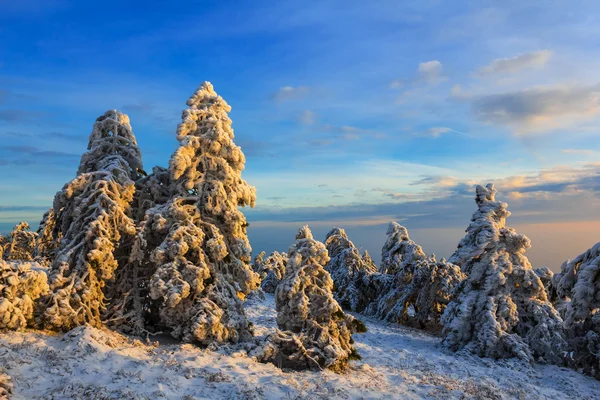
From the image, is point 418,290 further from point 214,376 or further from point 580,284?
point 214,376

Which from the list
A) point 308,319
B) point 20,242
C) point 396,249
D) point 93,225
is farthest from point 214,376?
point 20,242

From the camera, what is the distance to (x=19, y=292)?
12844mm

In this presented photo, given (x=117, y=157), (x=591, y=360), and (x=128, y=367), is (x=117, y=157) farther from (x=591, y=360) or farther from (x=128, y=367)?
(x=591, y=360)

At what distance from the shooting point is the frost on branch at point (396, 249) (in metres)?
30.1

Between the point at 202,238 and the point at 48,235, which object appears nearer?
the point at 202,238

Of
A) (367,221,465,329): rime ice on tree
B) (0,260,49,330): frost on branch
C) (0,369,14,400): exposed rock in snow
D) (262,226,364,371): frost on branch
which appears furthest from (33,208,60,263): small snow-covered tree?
(367,221,465,329): rime ice on tree

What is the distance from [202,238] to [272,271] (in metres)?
29.4

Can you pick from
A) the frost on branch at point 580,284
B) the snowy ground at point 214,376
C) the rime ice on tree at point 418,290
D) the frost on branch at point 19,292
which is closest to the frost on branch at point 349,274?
the rime ice on tree at point 418,290

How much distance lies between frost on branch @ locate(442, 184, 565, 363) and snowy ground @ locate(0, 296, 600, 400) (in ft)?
4.26

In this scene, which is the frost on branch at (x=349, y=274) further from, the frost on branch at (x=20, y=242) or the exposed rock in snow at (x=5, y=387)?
the frost on branch at (x=20, y=242)

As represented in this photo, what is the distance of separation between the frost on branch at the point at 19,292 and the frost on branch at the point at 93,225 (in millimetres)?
504

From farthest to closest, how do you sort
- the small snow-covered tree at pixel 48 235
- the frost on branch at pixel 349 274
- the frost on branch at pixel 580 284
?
1. the frost on branch at pixel 349 274
2. the small snow-covered tree at pixel 48 235
3. the frost on branch at pixel 580 284

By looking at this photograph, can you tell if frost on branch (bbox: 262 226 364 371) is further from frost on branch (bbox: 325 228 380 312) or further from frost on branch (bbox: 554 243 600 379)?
frost on branch (bbox: 325 228 380 312)

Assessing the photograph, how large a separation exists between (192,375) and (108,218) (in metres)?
7.45
